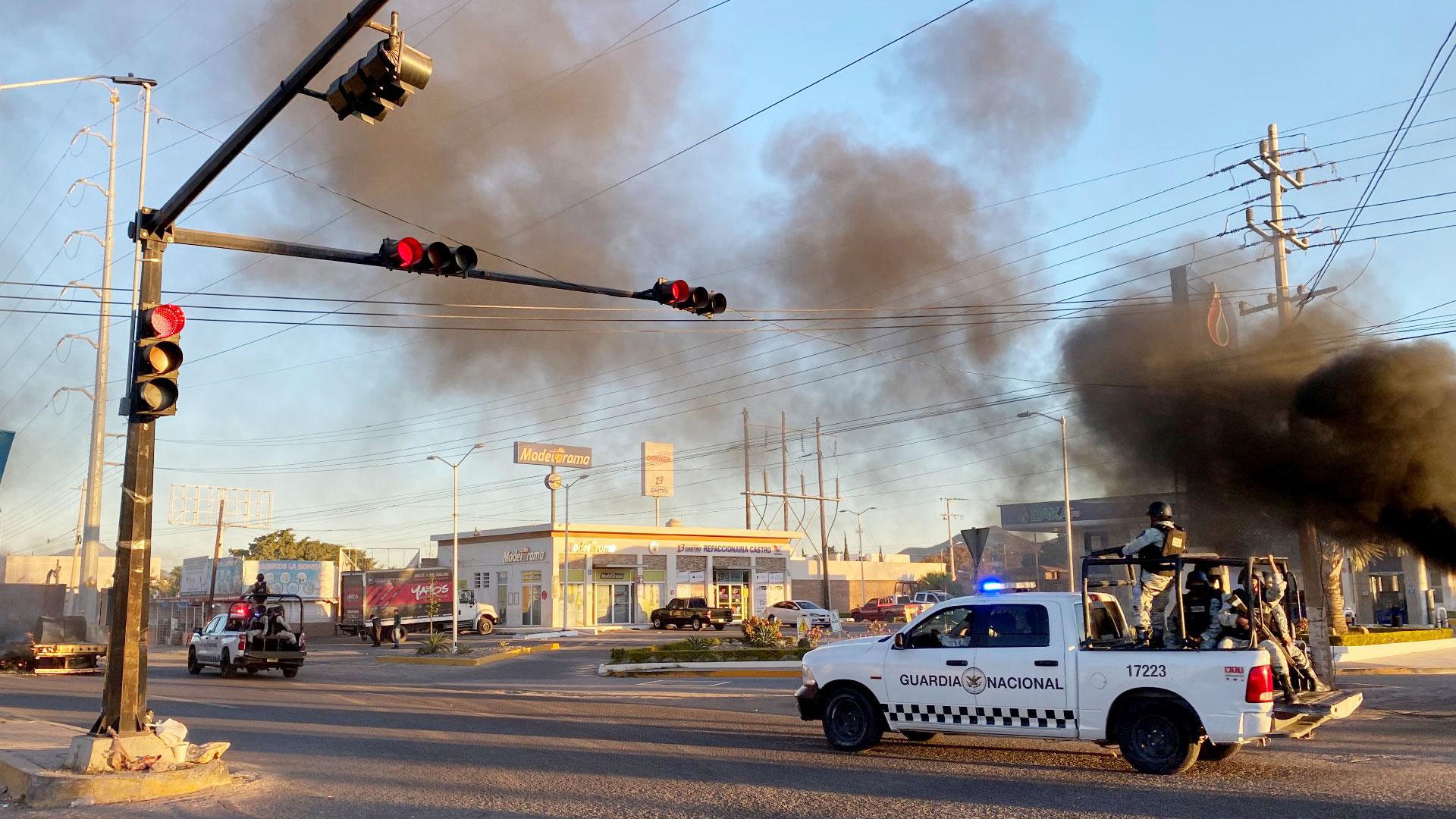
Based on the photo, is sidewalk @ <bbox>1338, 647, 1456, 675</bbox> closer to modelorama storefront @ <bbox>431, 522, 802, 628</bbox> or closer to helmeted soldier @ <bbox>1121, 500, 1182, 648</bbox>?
helmeted soldier @ <bbox>1121, 500, 1182, 648</bbox>

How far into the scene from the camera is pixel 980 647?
9930 mm

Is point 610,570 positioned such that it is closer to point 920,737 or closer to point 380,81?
point 920,737

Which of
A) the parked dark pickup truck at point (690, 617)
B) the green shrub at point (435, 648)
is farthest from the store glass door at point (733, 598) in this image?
the green shrub at point (435, 648)

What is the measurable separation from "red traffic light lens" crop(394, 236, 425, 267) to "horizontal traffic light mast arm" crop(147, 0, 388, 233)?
1.74 metres

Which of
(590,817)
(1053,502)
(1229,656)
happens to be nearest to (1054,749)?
(1229,656)

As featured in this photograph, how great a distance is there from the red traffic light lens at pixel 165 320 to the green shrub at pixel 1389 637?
22456mm

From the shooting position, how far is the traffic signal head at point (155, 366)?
29.6 ft

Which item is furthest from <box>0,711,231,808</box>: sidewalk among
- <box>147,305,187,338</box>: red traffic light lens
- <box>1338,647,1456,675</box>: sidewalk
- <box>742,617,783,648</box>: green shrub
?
<box>1338,647,1456,675</box>: sidewalk

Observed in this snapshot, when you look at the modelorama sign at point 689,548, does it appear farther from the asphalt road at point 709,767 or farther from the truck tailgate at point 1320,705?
the truck tailgate at point 1320,705

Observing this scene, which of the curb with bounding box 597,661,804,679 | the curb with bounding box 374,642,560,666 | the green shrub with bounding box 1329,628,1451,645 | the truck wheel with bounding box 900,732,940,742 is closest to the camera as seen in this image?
the truck wheel with bounding box 900,732,940,742

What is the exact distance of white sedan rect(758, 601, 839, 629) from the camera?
38.8 m

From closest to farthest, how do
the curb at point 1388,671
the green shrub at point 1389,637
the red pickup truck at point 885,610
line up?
the curb at point 1388,671
the green shrub at point 1389,637
the red pickup truck at point 885,610

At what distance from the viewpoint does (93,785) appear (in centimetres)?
809

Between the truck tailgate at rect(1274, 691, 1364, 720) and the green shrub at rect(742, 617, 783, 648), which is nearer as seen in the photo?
the truck tailgate at rect(1274, 691, 1364, 720)
